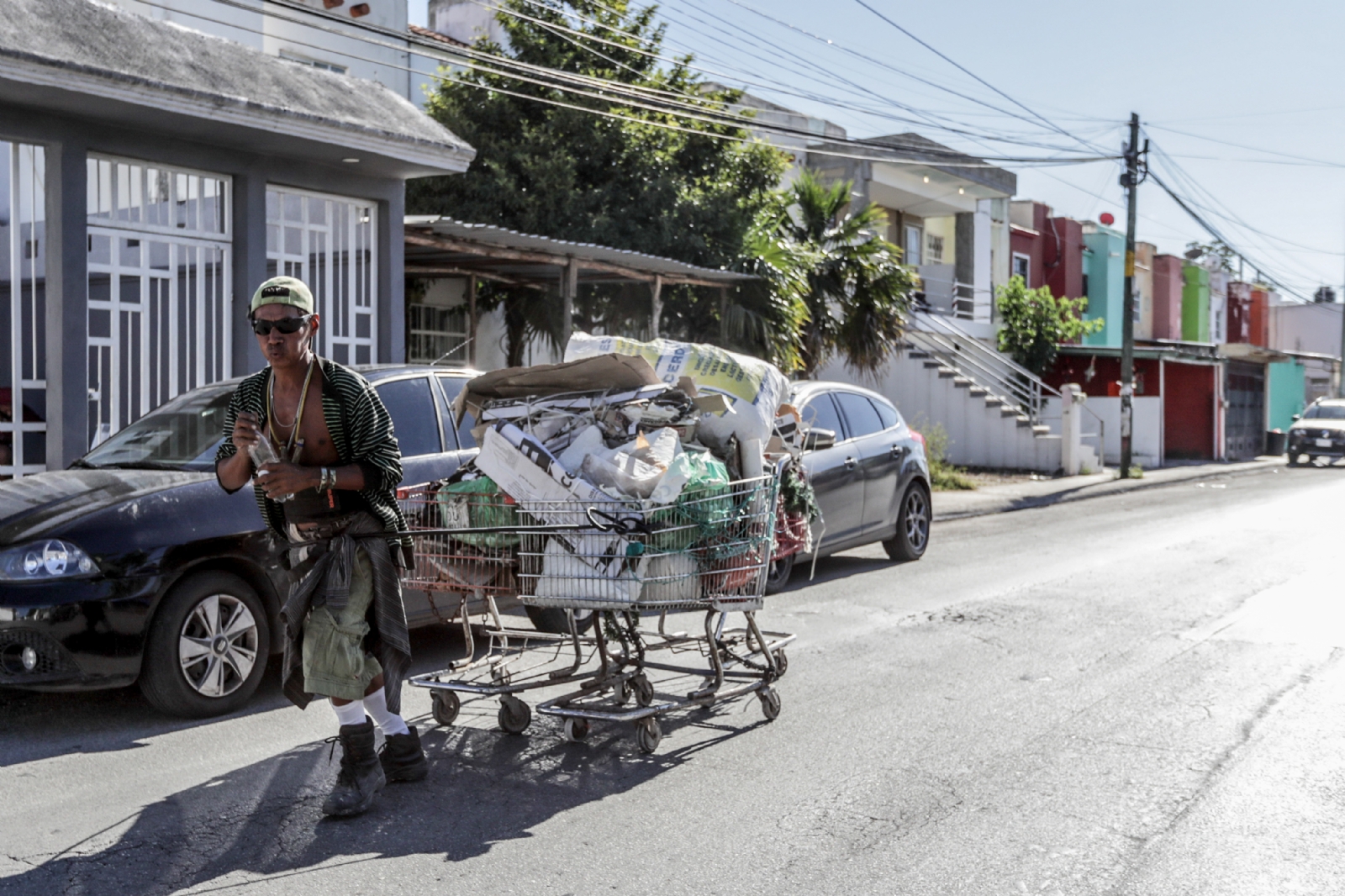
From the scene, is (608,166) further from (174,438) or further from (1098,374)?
(1098,374)

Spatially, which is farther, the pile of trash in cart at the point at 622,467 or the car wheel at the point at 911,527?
the car wheel at the point at 911,527

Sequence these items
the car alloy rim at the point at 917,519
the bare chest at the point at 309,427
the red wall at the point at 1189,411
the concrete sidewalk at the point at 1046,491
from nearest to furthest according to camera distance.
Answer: the bare chest at the point at 309,427 < the car alloy rim at the point at 917,519 < the concrete sidewalk at the point at 1046,491 < the red wall at the point at 1189,411

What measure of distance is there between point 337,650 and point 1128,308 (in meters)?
24.3

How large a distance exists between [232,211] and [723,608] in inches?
317

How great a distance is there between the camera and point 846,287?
779 inches

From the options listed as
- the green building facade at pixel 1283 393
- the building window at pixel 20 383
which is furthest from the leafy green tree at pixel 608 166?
the green building facade at pixel 1283 393

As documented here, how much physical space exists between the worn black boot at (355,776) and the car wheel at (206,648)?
5.41 feet

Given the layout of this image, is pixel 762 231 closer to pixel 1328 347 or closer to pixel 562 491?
pixel 562 491

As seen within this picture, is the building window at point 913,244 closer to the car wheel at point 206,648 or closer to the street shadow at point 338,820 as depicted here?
the car wheel at point 206,648

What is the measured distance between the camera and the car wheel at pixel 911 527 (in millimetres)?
12023

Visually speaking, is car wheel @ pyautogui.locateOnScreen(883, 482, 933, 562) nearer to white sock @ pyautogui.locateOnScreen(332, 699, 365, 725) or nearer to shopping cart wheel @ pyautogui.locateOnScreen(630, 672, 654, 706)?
shopping cart wheel @ pyautogui.locateOnScreen(630, 672, 654, 706)

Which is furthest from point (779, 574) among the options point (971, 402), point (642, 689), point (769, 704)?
point (971, 402)

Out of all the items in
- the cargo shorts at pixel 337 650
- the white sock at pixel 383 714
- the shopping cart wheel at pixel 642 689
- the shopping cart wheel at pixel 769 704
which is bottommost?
the shopping cart wheel at pixel 769 704

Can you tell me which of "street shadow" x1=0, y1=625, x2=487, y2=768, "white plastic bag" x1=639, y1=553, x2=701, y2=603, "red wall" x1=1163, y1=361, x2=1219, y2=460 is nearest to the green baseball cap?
"white plastic bag" x1=639, y1=553, x2=701, y2=603
